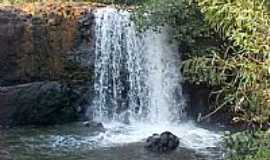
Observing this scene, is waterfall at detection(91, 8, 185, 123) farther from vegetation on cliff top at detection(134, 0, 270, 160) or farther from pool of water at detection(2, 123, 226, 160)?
vegetation on cliff top at detection(134, 0, 270, 160)

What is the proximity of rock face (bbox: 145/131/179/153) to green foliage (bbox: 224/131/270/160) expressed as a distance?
3024mm

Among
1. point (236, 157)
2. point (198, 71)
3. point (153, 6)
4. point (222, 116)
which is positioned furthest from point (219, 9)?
point (222, 116)

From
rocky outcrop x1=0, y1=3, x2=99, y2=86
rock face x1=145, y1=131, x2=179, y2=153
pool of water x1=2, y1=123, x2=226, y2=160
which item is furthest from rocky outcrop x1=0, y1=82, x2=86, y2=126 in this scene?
rock face x1=145, y1=131, x2=179, y2=153

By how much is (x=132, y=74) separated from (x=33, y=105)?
6.69 feet

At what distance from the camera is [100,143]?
9.25m

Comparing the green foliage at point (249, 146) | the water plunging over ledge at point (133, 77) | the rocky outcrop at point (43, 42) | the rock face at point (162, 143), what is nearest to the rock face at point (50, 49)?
the rocky outcrop at point (43, 42)

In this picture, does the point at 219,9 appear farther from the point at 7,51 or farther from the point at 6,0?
the point at 6,0

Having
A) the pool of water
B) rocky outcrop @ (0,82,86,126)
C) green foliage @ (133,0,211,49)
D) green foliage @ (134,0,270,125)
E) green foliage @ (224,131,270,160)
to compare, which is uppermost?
green foliage @ (133,0,211,49)

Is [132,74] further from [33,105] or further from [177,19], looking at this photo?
[33,105]

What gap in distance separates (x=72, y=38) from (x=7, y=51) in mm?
1328

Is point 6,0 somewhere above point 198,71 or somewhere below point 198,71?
above

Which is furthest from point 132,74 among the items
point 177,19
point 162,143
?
point 162,143

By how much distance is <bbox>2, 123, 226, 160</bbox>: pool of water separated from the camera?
28.0 ft

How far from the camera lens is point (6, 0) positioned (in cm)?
1246
